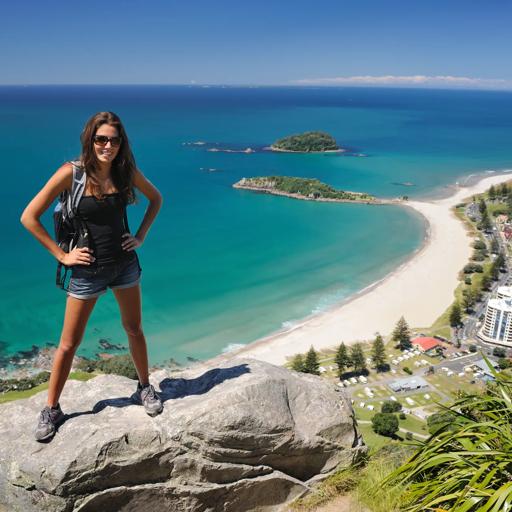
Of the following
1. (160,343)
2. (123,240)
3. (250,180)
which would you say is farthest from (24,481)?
(250,180)

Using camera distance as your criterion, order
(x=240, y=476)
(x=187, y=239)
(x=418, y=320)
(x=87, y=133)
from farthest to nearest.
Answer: (x=187, y=239), (x=418, y=320), (x=240, y=476), (x=87, y=133)

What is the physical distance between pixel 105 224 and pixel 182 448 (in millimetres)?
2079

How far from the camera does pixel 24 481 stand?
388cm

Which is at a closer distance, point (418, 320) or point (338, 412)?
point (338, 412)

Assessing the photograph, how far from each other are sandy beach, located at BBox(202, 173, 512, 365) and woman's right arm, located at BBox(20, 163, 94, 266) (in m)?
22.8

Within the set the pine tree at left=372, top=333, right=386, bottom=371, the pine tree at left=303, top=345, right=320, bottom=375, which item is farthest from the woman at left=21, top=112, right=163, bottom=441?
the pine tree at left=372, top=333, right=386, bottom=371

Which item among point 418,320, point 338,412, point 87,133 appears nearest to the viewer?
point 87,133

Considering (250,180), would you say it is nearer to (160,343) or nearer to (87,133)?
(160,343)

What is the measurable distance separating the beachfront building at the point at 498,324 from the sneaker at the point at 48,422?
31953 millimetres

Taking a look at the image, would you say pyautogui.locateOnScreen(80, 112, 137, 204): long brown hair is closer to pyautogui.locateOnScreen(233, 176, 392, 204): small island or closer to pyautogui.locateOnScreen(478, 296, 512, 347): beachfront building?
pyautogui.locateOnScreen(478, 296, 512, 347): beachfront building

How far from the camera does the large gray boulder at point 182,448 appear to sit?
12.9 feet

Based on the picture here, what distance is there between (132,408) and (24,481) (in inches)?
41.0

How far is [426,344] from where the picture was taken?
29359 mm

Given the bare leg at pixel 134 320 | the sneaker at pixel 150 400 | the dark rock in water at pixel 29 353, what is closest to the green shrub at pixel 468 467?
the sneaker at pixel 150 400
